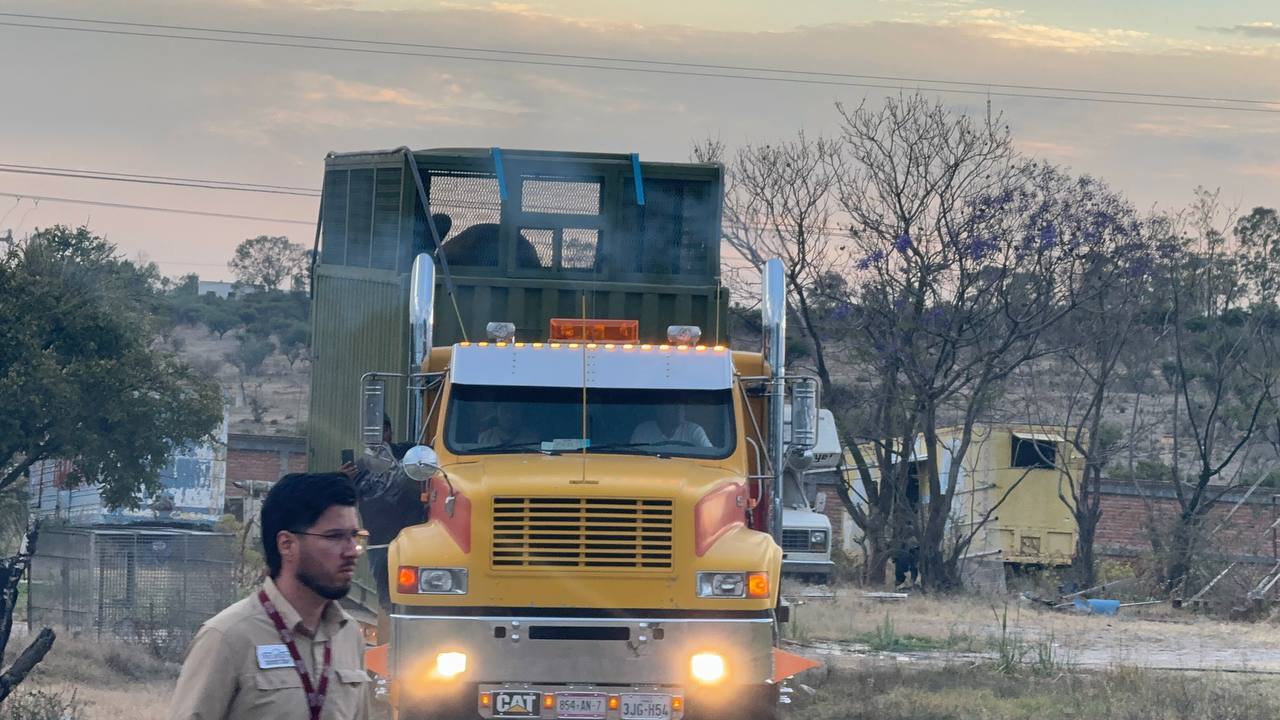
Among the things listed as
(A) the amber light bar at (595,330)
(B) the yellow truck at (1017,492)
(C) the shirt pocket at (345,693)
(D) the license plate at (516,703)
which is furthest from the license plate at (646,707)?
(B) the yellow truck at (1017,492)

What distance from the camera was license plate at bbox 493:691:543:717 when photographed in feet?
30.0

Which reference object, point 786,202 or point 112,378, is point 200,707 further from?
point 786,202

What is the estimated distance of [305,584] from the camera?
13.5 ft

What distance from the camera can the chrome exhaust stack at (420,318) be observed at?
10.9 metres

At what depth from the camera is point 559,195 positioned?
12508 millimetres

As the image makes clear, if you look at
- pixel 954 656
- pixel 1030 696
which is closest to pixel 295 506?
pixel 1030 696

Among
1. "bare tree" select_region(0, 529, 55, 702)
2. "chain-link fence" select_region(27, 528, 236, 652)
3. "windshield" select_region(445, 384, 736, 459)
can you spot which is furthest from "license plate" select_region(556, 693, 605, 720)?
"chain-link fence" select_region(27, 528, 236, 652)

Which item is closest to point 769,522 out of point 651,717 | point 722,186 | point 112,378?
point 651,717

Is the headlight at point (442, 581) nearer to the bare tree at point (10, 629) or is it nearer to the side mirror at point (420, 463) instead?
the side mirror at point (420, 463)

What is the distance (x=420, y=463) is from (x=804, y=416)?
2.43 metres

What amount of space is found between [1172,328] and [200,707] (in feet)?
106

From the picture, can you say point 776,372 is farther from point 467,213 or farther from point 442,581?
point 467,213

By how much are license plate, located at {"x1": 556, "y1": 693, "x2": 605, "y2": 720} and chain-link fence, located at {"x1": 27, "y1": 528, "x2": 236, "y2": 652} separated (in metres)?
6.94

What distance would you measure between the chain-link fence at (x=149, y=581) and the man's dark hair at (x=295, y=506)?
453 inches
